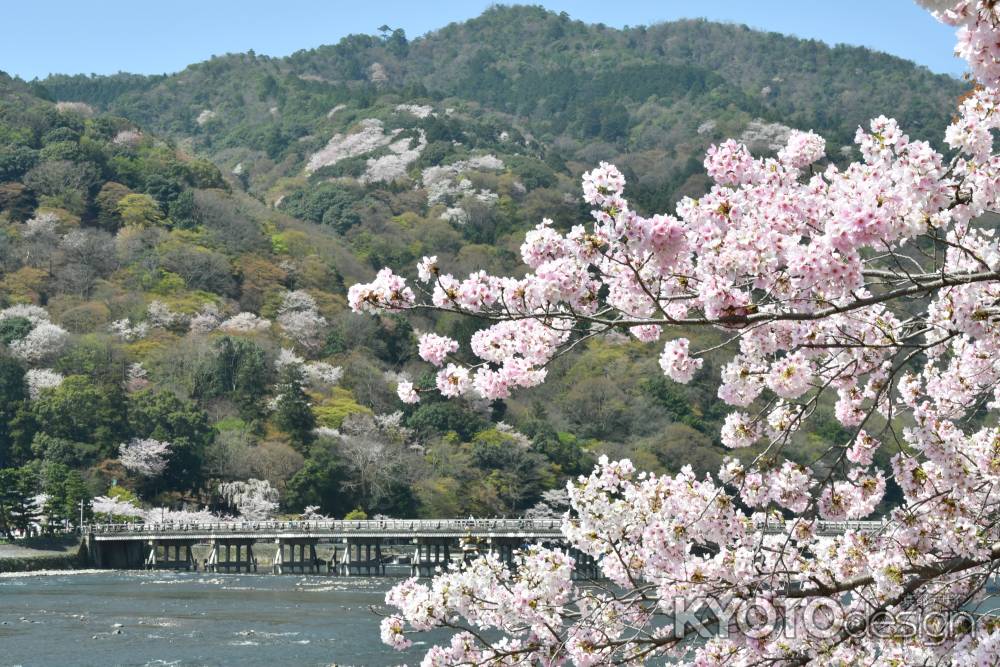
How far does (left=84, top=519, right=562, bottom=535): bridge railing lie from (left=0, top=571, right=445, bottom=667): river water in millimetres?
4398

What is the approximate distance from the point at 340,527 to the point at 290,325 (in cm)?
2610

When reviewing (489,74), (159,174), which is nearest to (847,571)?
(159,174)

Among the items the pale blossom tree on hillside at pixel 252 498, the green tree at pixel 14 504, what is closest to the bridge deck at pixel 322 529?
the green tree at pixel 14 504

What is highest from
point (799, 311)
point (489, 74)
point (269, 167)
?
point (489, 74)

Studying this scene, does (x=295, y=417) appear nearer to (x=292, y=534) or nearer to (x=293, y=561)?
(x=293, y=561)

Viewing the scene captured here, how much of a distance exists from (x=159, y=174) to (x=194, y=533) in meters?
42.4

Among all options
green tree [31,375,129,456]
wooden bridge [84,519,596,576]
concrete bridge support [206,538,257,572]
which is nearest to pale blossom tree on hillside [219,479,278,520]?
concrete bridge support [206,538,257,572]

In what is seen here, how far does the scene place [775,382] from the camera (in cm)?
658

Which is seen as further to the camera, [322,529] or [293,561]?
[293,561]

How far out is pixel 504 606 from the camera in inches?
288

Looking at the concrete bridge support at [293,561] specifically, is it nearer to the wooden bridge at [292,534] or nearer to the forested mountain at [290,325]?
the wooden bridge at [292,534]

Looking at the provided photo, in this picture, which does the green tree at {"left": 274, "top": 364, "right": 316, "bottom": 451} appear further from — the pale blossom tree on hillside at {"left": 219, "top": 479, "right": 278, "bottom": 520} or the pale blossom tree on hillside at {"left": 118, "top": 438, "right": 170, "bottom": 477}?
the pale blossom tree on hillside at {"left": 118, "top": 438, "right": 170, "bottom": 477}

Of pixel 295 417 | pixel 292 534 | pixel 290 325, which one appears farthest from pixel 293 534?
pixel 290 325

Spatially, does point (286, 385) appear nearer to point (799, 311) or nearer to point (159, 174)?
point (159, 174)
